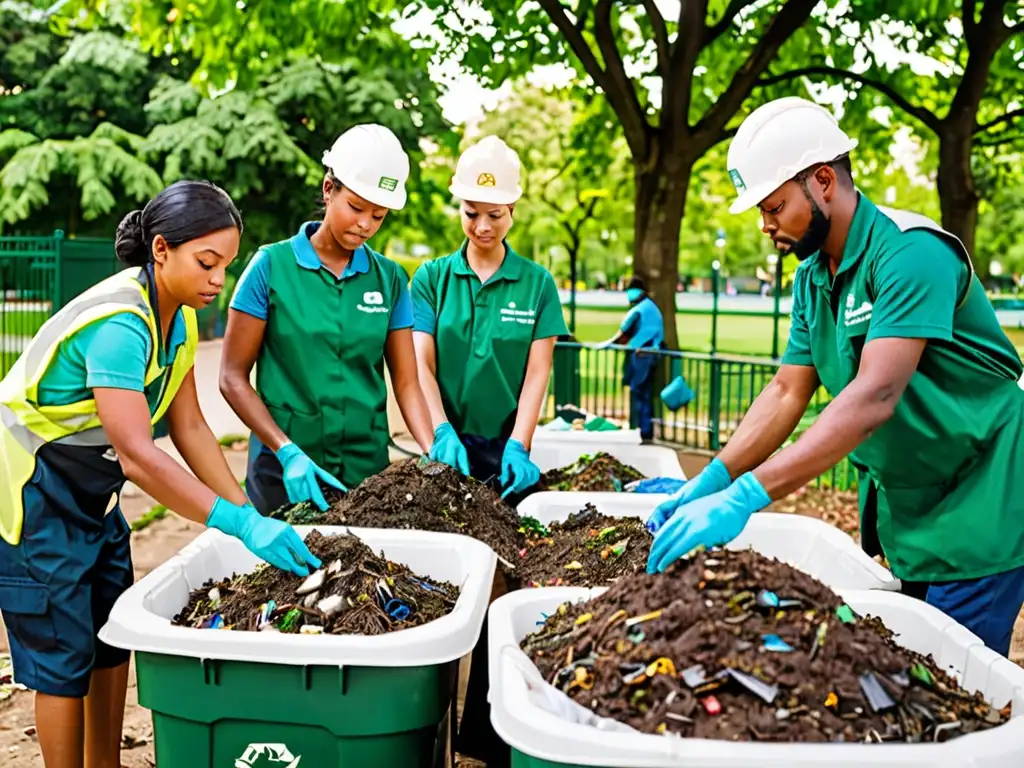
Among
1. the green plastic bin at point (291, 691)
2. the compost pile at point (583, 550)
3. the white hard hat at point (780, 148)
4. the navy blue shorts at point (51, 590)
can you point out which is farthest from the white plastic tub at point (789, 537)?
the navy blue shorts at point (51, 590)

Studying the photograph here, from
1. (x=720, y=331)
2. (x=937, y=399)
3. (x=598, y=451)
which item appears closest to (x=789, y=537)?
(x=937, y=399)

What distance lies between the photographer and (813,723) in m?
1.71

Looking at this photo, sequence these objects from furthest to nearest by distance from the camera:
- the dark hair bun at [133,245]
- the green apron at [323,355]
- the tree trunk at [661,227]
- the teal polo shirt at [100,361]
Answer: the tree trunk at [661,227] < the green apron at [323,355] < the dark hair bun at [133,245] < the teal polo shirt at [100,361]

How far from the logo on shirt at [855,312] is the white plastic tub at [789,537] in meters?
0.67

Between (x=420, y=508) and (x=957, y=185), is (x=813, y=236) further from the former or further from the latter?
(x=957, y=185)

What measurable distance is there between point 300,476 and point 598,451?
183cm

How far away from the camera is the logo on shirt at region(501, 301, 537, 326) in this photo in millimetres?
3848

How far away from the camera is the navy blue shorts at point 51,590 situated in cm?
258

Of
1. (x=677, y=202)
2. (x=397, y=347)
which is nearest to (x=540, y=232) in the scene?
(x=677, y=202)

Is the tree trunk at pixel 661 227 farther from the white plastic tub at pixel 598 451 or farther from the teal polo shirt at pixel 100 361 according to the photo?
the teal polo shirt at pixel 100 361

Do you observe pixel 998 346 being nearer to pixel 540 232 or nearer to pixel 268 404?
pixel 268 404

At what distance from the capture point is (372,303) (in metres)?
3.44

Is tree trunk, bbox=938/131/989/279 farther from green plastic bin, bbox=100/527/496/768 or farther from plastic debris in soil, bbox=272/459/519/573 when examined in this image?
green plastic bin, bbox=100/527/496/768

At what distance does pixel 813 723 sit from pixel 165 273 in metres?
1.85
